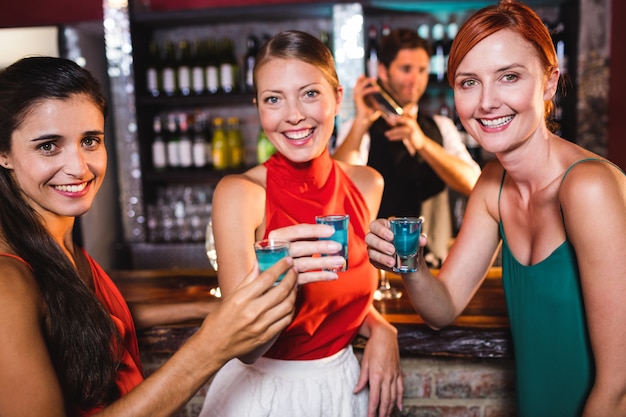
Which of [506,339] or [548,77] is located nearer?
[548,77]

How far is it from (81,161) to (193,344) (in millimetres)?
520

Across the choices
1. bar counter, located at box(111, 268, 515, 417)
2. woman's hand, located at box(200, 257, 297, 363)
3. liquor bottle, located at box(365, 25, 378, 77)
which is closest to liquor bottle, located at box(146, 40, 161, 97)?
liquor bottle, located at box(365, 25, 378, 77)

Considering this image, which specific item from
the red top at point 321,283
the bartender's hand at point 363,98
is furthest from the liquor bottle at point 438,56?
the red top at point 321,283

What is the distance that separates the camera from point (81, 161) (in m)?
1.31

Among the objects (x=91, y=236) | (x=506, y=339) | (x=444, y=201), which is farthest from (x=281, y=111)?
(x=91, y=236)

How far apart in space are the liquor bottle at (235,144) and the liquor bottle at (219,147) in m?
0.03

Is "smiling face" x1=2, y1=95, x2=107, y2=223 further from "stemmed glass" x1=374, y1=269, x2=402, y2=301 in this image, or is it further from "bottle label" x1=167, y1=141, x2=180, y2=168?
"bottle label" x1=167, y1=141, x2=180, y2=168

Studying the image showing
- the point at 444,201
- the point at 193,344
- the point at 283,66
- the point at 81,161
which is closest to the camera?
the point at 193,344

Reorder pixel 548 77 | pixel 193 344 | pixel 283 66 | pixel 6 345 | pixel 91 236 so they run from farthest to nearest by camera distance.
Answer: pixel 91 236, pixel 283 66, pixel 548 77, pixel 193 344, pixel 6 345

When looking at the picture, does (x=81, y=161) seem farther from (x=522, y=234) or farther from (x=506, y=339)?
(x=506, y=339)

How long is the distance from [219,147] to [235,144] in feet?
0.46

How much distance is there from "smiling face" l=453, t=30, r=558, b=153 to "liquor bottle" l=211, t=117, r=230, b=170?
10.2 feet

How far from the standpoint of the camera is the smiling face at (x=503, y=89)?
1368 mm

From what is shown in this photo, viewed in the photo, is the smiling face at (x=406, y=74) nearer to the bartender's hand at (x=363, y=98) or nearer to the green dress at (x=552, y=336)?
the bartender's hand at (x=363, y=98)
